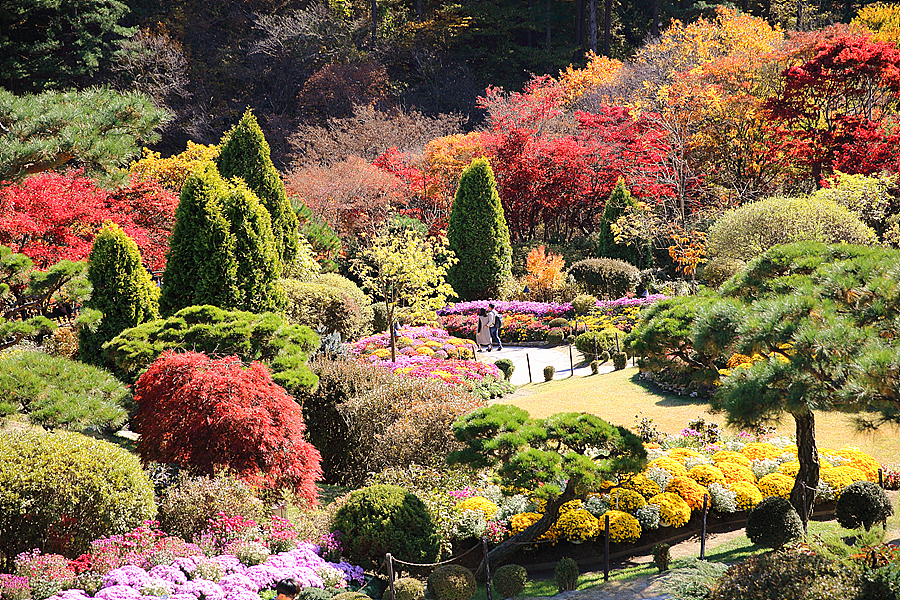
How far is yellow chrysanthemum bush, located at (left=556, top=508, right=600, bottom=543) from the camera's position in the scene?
943 cm

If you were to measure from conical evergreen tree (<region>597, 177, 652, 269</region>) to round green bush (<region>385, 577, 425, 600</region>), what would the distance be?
1954 cm

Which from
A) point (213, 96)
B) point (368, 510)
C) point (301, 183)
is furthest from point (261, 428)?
point (213, 96)

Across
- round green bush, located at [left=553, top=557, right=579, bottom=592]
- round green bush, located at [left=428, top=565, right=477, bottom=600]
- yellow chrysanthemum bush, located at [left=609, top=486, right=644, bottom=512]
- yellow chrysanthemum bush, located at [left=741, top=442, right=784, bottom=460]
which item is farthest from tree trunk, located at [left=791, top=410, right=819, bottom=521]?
round green bush, located at [left=428, top=565, right=477, bottom=600]

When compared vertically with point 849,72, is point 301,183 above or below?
below

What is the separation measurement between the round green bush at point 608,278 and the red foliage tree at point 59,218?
12.8 m

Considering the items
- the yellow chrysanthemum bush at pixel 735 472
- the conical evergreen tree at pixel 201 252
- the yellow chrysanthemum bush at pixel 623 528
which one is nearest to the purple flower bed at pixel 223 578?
the yellow chrysanthemum bush at pixel 623 528

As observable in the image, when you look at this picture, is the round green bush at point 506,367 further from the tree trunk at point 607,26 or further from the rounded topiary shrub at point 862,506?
the tree trunk at point 607,26

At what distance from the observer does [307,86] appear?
120 feet

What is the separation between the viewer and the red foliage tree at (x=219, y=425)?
927 cm

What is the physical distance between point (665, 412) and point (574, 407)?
172 cm

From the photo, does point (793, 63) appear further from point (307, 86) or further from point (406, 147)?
point (307, 86)

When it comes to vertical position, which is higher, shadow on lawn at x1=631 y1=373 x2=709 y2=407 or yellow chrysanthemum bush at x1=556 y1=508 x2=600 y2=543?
yellow chrysanthemum bush at x1=556 y1=508 x2=600 y2=543

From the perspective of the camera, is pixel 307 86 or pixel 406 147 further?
pixel 307 86

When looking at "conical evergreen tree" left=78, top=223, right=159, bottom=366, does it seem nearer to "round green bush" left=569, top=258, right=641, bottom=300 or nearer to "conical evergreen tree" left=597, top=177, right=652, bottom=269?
"round green bush" left=569, top=258, right=641, bottom=300
